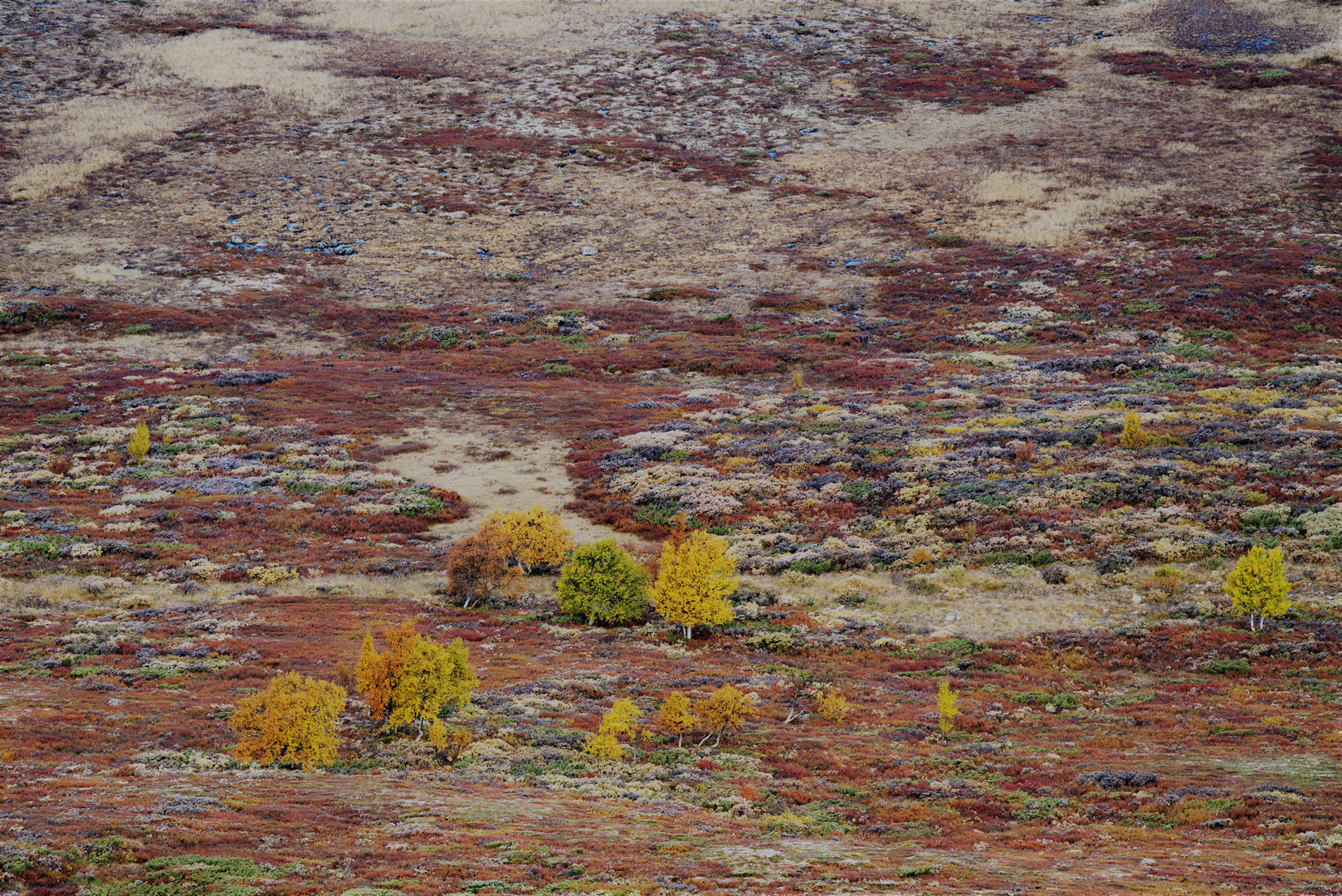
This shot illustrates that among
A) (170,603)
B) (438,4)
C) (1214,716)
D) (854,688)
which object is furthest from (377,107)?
(1214,716)

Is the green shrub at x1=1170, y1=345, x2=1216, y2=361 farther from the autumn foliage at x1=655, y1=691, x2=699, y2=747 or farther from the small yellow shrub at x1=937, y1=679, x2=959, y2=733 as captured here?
the autumn foliage at x1=655, y1=691, x2=699, y2=747

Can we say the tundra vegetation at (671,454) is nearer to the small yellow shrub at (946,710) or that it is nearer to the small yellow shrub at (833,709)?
the small yellow shrub at (946,710)

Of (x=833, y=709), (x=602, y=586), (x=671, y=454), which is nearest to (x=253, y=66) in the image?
(x=671, y=454)

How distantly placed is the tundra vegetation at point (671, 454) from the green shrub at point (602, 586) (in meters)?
0.10

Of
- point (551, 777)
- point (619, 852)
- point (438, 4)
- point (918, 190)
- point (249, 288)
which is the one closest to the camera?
point (619, 852)

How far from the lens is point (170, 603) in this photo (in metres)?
25.8

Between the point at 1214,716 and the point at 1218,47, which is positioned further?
the point at 1218,47

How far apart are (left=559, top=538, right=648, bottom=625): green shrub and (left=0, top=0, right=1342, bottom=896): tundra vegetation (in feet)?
0.32

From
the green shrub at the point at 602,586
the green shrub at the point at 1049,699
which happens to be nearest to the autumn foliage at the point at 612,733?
the green shrub at the point at 602,586

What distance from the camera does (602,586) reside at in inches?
987

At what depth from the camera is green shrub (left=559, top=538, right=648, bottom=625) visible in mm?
25094

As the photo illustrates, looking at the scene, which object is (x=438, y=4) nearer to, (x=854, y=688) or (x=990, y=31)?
(x=990, y=31)

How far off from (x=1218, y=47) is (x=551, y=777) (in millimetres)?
93579

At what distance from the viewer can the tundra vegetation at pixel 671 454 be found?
45.9ft
